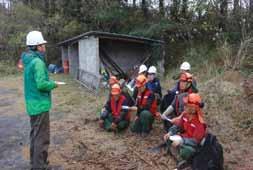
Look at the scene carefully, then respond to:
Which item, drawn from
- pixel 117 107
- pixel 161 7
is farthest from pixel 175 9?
pixel 117 107

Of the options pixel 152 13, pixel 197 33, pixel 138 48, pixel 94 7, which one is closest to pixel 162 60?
pixel 138 48

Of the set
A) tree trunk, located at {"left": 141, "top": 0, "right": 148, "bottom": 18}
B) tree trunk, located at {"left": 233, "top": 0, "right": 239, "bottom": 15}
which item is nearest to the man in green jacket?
tree trunk, located at {"left": 233, "top": 0, "right": 239, "bottom": 15}

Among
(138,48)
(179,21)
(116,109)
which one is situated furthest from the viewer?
(179,21)

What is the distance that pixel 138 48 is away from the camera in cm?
1606

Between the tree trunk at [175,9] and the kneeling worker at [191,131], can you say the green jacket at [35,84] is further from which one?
the tree trunk at [175,9]

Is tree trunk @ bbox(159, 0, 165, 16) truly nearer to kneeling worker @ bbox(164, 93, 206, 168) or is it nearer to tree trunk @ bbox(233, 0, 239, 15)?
tree trunk @ bbox(233, 0, 239, 15)

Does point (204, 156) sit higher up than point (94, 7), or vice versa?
point (94, 7)

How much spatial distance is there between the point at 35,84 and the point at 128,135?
268 cm

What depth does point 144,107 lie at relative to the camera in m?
6.57

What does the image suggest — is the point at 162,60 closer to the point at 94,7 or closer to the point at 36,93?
the point at 94,7

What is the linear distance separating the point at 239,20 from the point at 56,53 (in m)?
13.4

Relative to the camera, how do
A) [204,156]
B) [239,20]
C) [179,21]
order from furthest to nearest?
[179,21], [239,20], [204,156]

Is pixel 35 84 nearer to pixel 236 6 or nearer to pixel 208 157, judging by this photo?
pixel 208 157

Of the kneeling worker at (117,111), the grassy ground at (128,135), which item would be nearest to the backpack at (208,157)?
the grassy ground at (128,135)
